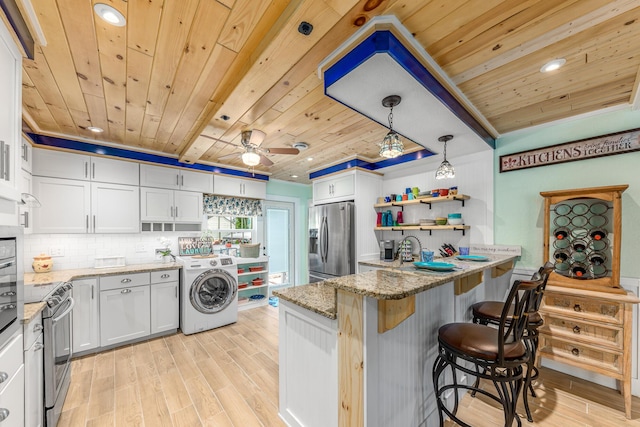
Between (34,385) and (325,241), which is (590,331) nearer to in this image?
(325,241)

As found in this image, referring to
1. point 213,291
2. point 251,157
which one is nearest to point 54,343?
point 213,291

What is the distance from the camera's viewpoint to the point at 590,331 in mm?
2211

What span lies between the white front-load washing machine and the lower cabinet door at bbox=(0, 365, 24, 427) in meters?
1.99

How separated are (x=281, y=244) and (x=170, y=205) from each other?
2423mm

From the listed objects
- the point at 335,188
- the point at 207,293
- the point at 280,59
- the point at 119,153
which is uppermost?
the point at 280,59

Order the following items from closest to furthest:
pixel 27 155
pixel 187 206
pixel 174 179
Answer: pixel 27 155 < pixel 174 179 < pixel 187 206

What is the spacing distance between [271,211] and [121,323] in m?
3.05

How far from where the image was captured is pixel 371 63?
1.44 metres

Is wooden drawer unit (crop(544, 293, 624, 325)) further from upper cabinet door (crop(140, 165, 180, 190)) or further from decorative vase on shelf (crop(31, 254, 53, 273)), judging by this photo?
decorative vase on shelf (crop(31, 254, 53, 273))

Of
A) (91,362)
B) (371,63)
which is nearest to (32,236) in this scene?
(91,362)

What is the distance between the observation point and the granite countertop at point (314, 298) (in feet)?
4.89

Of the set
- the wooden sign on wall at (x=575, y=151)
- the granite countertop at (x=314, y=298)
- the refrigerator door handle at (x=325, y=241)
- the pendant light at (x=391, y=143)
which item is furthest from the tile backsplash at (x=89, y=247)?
the wooden sign on wall at (x=575, y=151)

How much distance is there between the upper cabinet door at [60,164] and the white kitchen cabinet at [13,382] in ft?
7.99

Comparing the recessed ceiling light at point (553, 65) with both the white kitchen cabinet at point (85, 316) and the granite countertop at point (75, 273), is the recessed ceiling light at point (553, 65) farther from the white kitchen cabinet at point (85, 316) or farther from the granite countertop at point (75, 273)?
the white kitchen cabinet at point (85, 316)
